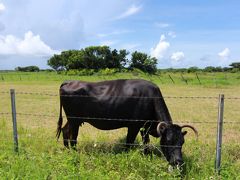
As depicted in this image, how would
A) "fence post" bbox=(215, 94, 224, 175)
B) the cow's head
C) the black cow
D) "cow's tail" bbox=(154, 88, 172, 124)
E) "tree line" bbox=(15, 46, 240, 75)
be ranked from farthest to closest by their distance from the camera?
1. "tree line" bbox=(15, 46, 240, 75)
2. the black cow
3. "cow's tail" bbox=(154, 88, 172, 124)
4. the cow's head
5. "fence post" bbox=(215, 94, 224, 175)

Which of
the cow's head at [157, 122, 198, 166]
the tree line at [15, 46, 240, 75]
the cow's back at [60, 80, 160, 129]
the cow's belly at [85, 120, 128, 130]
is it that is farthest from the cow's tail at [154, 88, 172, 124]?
the tree line at [15, 46, 240, 75]

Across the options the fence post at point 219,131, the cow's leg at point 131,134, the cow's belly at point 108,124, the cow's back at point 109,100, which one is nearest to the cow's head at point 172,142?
the fence post at point 219,131

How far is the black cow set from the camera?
7352 millimetres

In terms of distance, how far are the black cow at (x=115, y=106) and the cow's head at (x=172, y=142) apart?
68 centimetres

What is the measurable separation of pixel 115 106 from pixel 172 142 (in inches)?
71.3

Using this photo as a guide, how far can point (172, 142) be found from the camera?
6.17m

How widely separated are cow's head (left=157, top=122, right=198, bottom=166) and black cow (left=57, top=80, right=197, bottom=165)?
26.6 inches

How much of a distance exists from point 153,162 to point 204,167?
2.91ft

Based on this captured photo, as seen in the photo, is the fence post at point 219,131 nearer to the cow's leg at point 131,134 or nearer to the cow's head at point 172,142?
the cow's head at point 172,142

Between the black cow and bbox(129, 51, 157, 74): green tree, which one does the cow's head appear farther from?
bbox(129, 51, 157, 74): green tree

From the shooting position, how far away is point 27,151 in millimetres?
6562

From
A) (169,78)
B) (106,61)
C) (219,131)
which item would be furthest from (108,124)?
(106,61)

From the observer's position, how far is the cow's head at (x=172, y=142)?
600 cm

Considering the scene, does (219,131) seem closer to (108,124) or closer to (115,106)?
(115,106)
